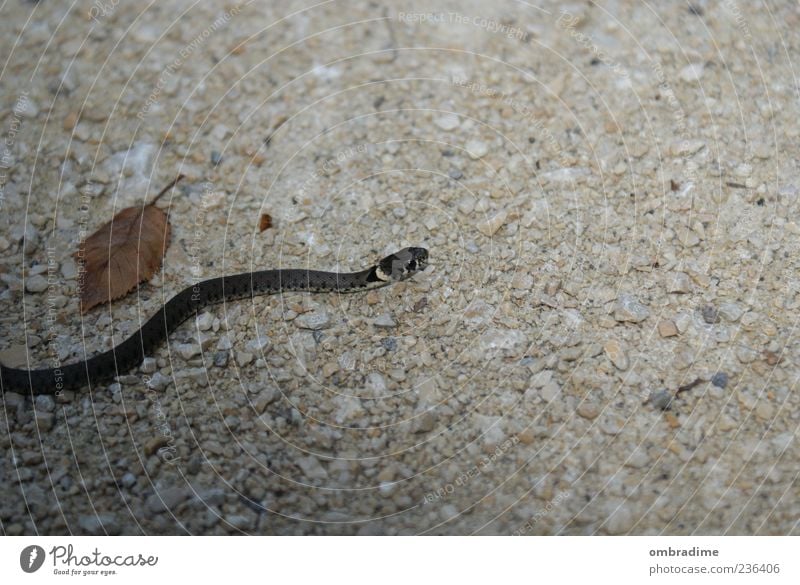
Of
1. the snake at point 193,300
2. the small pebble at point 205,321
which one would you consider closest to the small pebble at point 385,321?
the snake at point 193,300

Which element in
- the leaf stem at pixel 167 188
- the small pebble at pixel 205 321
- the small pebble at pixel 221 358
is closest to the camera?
the small pebble at pixel 221 358

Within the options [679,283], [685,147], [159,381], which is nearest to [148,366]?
[159,381]

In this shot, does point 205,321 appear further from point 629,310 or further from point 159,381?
point 629,310

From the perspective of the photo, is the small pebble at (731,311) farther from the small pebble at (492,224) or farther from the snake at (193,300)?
the snake at (193,300)

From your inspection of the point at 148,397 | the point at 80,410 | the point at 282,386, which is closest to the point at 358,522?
the point at 282,386

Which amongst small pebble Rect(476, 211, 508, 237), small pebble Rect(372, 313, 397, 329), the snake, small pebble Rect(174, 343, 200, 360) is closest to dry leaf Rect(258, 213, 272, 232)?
the snake

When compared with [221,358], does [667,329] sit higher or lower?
lower
